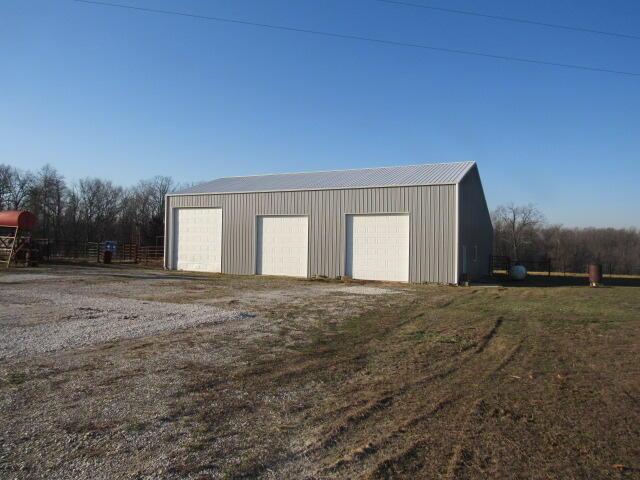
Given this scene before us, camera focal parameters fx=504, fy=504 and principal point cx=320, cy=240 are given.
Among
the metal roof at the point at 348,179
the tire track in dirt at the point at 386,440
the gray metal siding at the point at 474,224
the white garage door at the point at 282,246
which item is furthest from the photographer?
the white garage door at the point at 282,246

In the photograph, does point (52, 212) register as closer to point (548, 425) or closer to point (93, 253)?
point (93, 253)

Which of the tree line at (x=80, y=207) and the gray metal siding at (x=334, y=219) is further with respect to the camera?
the tree line at (x=80, y=207)

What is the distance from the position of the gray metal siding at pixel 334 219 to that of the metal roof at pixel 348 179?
1.45 ft

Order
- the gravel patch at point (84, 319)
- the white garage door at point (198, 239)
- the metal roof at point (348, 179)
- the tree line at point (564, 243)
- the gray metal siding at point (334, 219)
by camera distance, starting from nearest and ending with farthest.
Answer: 1. the gravel patch at point (84, 319)
2. the gray metal siding at point (334, 219)
3. the metal roof at point (348, 179)
4. the white garage door at point (198, 239)
5. the tree line at point (564, 243)

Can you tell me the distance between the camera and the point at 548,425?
4574mm

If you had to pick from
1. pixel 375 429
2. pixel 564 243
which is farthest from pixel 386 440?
pixel 564 243

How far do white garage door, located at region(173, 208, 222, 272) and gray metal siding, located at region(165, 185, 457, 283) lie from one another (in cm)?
41

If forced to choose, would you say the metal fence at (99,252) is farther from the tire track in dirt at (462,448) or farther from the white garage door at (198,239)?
the tire track in dirt at (462,448)

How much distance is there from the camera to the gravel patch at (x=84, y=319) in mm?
7852

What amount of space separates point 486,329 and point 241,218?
19857 millimetres

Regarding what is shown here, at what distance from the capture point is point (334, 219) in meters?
25.3

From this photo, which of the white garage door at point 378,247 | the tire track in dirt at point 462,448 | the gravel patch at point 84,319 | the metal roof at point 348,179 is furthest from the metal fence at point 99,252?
the tire track in dirt at point 462,448

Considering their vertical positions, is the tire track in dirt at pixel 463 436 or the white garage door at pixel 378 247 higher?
the white garage door at pixel 378 247

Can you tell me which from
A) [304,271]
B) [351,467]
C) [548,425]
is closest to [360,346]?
[548,425]
